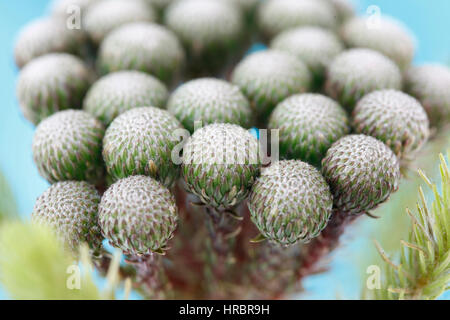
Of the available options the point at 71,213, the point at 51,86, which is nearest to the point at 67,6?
the point at 51,86

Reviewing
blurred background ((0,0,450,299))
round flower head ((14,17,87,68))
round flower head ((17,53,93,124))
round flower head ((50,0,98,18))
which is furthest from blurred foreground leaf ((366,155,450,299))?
round flower head ((50,0,98,18))

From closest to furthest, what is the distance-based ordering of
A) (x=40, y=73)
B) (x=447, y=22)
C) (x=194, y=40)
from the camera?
(x=40, y=73), (x=194, y=40), (x=447, y=22)

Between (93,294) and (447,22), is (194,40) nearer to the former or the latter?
(93,294)

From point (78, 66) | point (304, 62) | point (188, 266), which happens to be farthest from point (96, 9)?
point (188, 266)

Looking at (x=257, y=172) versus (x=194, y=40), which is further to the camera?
(x=194, y=40)

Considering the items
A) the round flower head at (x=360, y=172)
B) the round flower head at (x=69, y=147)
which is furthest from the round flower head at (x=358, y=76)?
the round flower head at (x=69, y=147)

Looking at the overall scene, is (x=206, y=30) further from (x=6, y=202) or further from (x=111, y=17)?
(x=6, y=202)
